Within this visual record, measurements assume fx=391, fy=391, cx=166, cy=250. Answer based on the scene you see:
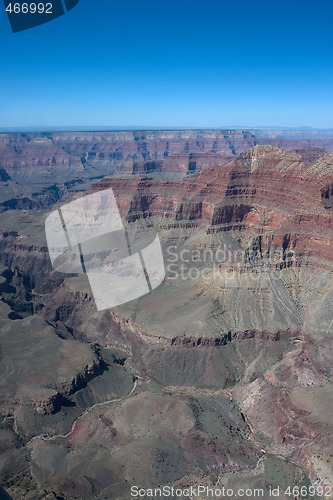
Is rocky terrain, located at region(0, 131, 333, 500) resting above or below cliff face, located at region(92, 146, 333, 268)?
below

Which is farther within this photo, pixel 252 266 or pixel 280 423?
pixel 252 266

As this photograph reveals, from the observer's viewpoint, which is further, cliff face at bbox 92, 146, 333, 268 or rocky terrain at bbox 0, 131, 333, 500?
cliff face at bbox 92, 146, 333, 268

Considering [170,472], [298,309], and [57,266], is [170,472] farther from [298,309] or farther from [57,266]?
[57,266]

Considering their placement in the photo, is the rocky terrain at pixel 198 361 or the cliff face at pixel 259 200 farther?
the cliff face at pixel 259 200

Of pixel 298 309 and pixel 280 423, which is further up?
pixel 298 309

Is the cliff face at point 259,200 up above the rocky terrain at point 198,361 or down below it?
above

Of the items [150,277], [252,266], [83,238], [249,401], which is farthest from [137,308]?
[83,238]

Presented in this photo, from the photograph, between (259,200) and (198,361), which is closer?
(198,361)

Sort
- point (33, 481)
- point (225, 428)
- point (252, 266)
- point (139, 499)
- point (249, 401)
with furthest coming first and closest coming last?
point (252, 266) → point (249, 401) → point (225, 428) → point (33, 481) → point (139, 499)
